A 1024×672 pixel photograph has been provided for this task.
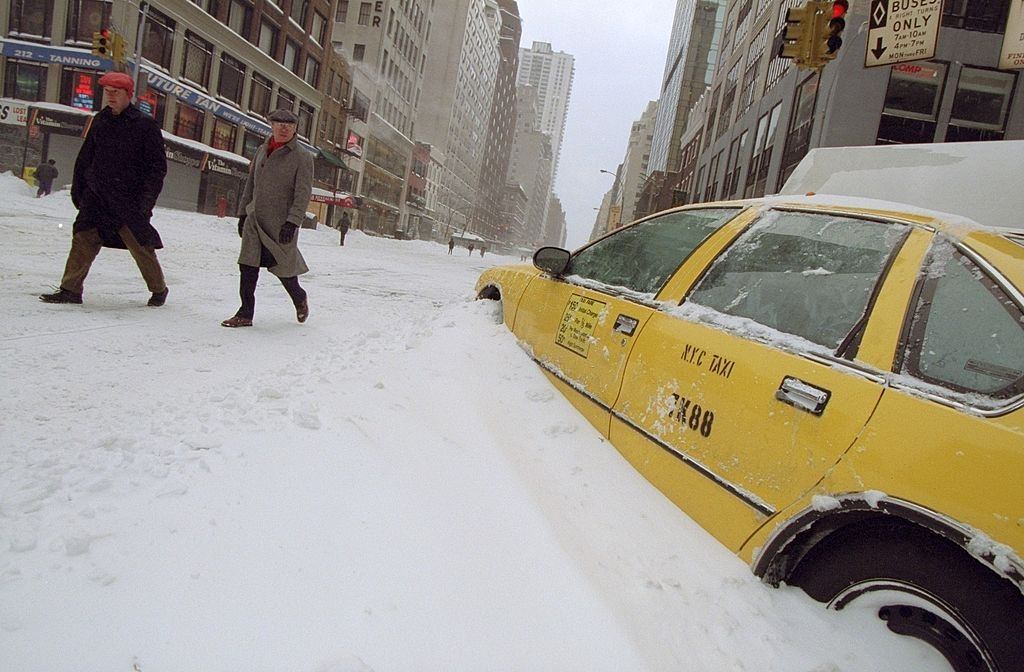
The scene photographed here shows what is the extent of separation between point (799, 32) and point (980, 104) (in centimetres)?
1451

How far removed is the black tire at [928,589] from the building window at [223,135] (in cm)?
3732

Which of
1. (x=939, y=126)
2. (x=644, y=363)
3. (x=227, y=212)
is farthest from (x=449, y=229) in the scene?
(x=644, y=363)

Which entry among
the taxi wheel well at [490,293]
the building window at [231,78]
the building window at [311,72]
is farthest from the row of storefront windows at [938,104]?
the building window at [311,72]

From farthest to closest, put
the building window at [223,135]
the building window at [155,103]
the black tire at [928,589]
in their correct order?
the building window at [223,135] → the building window at [155,103] → the black tire at [928,589]

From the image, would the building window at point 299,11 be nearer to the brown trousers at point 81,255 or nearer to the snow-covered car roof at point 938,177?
the brown trousers at point 81,255

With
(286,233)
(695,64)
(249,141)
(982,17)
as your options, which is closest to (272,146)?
(286,233)

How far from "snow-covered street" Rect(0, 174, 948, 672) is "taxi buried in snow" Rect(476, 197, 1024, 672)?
141 mm

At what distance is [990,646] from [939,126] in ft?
73.2

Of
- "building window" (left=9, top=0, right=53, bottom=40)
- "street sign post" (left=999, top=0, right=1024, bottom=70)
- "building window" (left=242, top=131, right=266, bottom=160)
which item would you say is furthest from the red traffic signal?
"building window" (left=242, top=131, right=266, bottom=160)

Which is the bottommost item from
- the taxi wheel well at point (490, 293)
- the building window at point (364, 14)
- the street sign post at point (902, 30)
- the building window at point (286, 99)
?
the taxi wheel well at point (490, 293)

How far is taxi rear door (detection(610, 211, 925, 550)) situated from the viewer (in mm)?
1794

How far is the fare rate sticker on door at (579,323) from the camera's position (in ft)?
9.90

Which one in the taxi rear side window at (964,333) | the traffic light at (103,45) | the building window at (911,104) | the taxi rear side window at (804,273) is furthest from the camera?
the building window at (911,104)

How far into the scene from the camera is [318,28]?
41.6 meters
